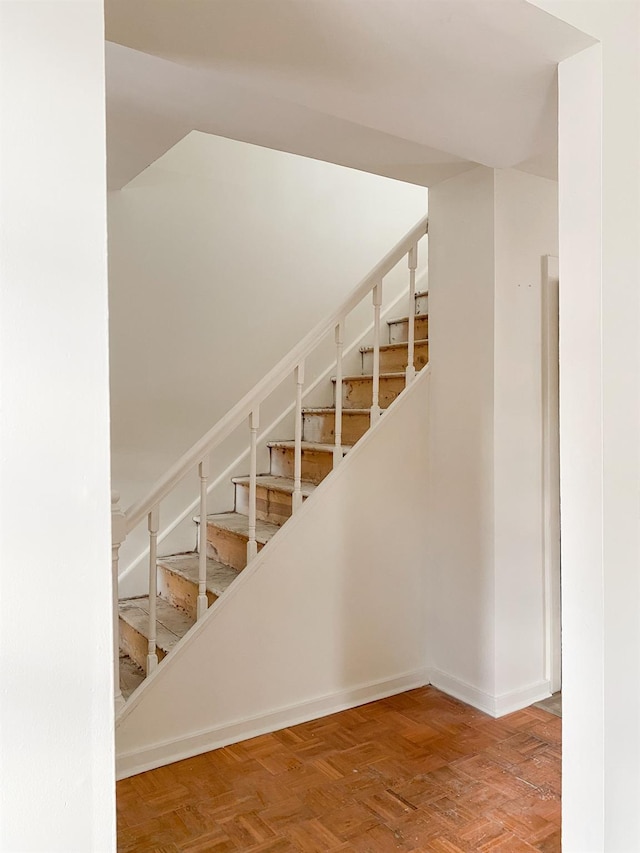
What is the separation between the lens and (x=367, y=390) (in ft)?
11.6

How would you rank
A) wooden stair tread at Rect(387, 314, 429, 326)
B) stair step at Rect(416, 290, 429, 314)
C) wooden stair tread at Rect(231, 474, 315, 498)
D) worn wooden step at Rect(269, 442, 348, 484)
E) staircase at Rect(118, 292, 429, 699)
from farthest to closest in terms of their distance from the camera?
stair step at Rect(416, 290, 429, 314) → wooden stair tread at Rect(387, 314, 429, 326) → worn wooden step at Rect(269, 442, 348, 484) → wooden stair tread at Rect(231, 474, 315, 498) → staircase at Rect(118, 292, 429, 699)

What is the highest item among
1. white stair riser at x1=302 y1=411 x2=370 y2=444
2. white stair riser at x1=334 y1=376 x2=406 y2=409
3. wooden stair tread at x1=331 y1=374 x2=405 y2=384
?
wooden stair tread at x1=331 y1=374 x2=405 y2=384

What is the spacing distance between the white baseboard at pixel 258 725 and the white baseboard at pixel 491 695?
0.37ft

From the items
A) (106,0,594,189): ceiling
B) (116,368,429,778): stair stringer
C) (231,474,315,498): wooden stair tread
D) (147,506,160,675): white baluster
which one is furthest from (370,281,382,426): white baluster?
(147,506,160,675): white baluster

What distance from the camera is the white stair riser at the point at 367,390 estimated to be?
3305mm

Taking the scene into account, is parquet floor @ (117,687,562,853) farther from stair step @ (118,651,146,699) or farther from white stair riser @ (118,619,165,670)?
white stair riser @ (118,619,165,670)

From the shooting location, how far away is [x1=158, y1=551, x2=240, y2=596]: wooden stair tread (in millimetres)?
2681

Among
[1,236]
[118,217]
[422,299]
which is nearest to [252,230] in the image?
[118,217]

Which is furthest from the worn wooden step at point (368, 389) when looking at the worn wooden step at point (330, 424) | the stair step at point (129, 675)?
the stair step at point (129, 675)

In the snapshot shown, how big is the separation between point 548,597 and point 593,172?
6.43 ft

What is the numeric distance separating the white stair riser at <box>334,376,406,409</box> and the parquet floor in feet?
5.02

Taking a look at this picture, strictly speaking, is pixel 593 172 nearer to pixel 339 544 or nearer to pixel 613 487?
pixel 613 487

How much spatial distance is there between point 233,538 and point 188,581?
277 mm

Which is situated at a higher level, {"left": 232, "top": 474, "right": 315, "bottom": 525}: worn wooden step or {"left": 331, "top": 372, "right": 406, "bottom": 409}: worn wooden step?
{"left": 331, "top": 372, "right": 406, "bottom": 409}: worn wooden step
